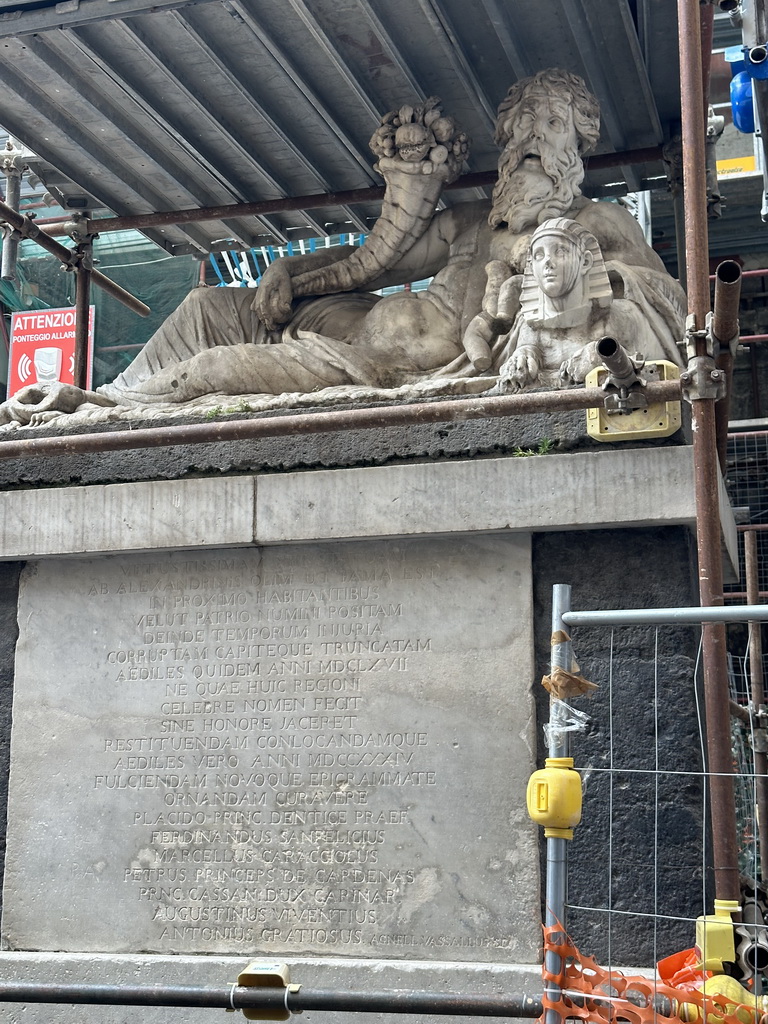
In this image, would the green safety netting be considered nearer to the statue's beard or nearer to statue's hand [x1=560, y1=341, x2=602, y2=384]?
the statue's beard

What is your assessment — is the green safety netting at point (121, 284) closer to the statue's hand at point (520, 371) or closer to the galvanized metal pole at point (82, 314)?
the galvanized metal pole at point (82, 314)

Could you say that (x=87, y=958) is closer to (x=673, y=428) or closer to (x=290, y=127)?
(x=673, y=428)

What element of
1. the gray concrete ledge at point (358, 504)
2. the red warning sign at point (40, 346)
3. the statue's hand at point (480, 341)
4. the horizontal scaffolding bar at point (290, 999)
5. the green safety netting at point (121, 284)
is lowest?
the horizontal scaffolding bar at point (290, 999)

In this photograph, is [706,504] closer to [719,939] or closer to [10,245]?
[719,939]

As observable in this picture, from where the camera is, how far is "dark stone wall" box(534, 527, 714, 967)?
5395mm

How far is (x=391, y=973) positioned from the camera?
5.49 m

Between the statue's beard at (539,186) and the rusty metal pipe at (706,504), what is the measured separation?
1.83m

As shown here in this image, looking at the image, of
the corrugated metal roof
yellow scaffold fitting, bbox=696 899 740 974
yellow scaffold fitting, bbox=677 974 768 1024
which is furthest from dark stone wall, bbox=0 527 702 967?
the corrugated metal roof

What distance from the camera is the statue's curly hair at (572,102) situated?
7516 mm

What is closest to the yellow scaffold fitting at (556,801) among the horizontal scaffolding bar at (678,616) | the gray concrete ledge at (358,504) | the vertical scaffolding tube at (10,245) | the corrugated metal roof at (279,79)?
the horizontal scaffolding bar at (678,616)

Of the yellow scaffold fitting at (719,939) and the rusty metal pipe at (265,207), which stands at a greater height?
the rusty metal pipe at (265,207)

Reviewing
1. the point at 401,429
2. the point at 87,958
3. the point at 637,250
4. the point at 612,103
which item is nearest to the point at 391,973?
the point at 87,958

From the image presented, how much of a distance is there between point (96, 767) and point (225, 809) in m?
0.72

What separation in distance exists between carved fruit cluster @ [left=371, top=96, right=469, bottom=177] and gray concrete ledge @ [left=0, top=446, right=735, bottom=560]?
2.74 meters
